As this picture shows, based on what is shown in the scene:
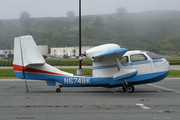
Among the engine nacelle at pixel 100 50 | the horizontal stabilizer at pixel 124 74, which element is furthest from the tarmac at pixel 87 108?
the engine nacelle at pixel 100 50

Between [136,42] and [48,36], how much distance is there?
2826 inches

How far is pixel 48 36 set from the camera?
161 metres

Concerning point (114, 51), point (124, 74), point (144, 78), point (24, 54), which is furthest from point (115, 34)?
point (114, 51)

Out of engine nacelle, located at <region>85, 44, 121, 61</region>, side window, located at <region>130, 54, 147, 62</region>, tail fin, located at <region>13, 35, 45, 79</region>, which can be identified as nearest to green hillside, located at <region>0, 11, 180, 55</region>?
side window, located at <region>130, 54, 147, 62</region>

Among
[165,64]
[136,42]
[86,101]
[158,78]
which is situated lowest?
[86,101]

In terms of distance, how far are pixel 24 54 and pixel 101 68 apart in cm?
358

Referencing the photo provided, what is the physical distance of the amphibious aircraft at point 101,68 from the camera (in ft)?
33.8

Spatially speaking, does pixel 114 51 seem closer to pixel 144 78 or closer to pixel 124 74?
pixel 124 74

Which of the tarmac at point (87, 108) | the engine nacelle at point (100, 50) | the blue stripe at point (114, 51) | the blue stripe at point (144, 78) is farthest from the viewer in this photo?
the blue stripe at point (144, 78)

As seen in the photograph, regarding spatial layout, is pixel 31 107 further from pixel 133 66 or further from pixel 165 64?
pixel 165 64

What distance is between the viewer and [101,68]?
1068cm

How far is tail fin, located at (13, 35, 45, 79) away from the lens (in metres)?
10.2

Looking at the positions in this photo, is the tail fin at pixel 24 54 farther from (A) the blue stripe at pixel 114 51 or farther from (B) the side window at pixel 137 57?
(B) the side window at pixel 137 57

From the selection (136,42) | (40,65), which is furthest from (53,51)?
(40,65)
